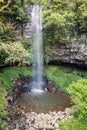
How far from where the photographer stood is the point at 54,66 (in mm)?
26656

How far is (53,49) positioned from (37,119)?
8278mm

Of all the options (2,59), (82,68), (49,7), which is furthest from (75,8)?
(2,59)

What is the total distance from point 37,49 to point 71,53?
323 centimetres

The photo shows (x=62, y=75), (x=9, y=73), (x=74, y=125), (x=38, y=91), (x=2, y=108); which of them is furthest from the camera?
(x=62, y=75)

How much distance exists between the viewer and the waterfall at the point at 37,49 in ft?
83.1

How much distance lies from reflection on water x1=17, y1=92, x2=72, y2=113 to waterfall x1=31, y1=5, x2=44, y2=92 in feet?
5.71

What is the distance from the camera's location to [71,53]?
976 inches

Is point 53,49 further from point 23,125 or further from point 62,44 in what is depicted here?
point 23,125

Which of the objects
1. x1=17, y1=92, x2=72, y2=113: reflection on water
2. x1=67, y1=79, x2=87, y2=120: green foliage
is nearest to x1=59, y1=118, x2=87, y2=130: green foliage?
x1=67, y1=79, x2=87, y2=120: green foliage

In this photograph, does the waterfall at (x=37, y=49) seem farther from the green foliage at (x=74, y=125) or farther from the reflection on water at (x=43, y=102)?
the green foliage at (x=74, y=125)

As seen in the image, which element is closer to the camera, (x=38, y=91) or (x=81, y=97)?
(x=81, y=97)

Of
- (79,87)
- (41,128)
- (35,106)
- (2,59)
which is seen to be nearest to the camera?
(79,87)

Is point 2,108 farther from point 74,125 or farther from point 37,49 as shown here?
point 37,49

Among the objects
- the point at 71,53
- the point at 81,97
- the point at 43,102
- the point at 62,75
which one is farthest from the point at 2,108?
the point at 71,53
